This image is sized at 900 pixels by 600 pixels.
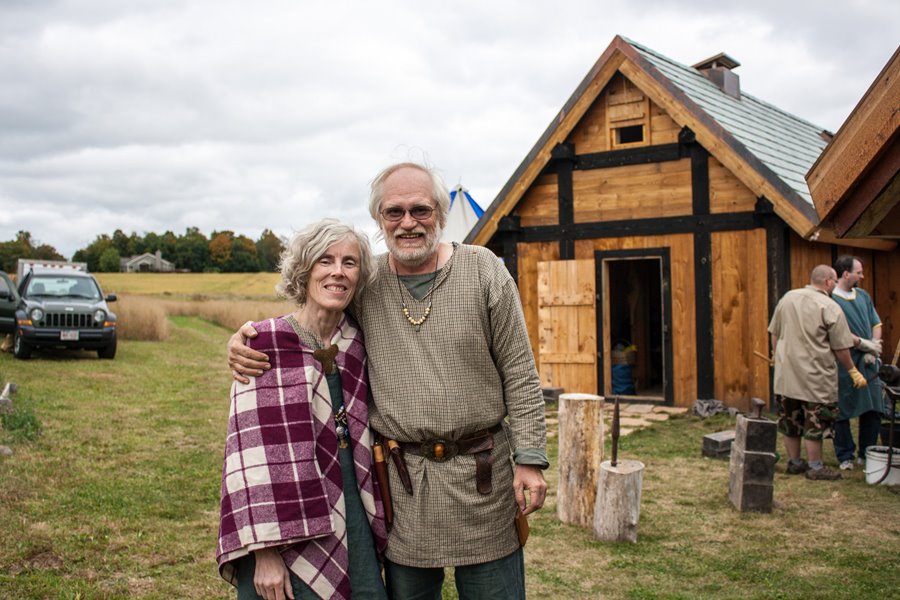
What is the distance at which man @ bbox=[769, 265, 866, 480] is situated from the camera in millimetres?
6324

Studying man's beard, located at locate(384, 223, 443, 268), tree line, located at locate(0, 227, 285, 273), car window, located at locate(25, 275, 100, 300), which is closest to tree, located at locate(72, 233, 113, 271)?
tree line, located at locate(0, 227, 285, 273)

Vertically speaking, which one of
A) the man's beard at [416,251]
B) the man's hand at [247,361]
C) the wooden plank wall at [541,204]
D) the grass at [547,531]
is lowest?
the grass at [547,531]

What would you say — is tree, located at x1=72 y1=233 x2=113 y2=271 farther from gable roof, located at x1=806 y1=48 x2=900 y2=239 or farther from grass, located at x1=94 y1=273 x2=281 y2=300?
gable roof, located at x1=806 y1=48 x2=900 y2=239

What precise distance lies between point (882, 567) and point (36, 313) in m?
13.1

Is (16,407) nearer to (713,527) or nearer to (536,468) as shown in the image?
(713,527)

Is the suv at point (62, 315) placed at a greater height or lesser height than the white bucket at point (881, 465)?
greater

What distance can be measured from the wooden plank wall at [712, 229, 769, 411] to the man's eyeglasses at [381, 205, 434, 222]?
7.75 meters

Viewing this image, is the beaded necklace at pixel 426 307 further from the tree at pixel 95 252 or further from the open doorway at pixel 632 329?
the tree at pixel 95 252

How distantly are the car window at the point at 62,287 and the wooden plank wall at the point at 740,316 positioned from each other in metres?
11.2

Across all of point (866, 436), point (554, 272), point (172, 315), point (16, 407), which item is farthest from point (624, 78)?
point (172, 315)

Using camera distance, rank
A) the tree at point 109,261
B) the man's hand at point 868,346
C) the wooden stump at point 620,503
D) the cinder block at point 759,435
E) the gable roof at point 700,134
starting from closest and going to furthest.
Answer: the wooden stump at point 620,503 → the cinder block at point 759,435 → the man's hand at point 868,346 → the gable roof at point 700,134 → the tree at point 109,261

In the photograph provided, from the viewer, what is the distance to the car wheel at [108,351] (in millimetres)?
14336

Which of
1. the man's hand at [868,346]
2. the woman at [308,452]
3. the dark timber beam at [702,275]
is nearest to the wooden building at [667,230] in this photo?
the dark timber beam at [702,275]

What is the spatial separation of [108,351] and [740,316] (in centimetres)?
1108
